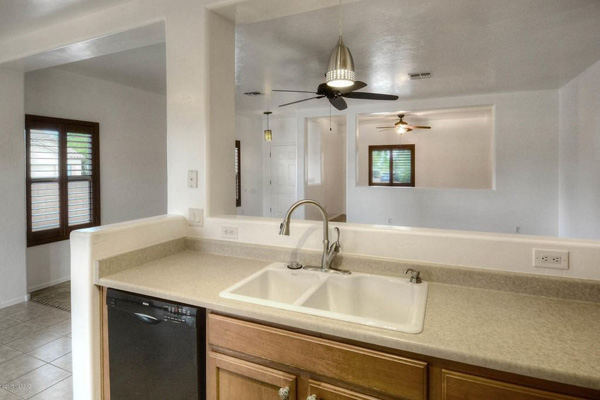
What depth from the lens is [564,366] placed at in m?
0.93

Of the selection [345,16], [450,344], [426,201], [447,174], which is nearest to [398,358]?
[450,344]

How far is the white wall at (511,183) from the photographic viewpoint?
5656 millimetres

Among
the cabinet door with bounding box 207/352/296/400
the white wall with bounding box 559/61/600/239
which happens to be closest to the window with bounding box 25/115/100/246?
the cabinet door with bounding box 207/352/296/400

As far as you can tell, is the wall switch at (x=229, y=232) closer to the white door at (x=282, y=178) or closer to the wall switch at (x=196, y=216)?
the wall switch at (x=196, y=216)

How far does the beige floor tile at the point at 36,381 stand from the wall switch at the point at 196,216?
1.42 metres

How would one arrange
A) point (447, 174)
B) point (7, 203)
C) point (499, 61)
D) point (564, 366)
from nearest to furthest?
point (564, 366) < point (7, 203) < point (499, 61) < point (447, 174)

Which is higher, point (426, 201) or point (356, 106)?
point (356, 106)

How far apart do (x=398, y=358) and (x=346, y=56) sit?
1376mm

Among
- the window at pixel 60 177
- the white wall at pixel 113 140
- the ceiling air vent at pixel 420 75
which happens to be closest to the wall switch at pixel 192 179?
the window at pixel 60 177

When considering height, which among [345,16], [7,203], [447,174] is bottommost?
[7,203]

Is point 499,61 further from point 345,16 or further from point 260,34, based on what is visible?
point 260,34

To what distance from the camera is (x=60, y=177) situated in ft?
13.9

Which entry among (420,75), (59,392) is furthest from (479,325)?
(420,75)

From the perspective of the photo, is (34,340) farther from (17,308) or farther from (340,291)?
(340,291)
